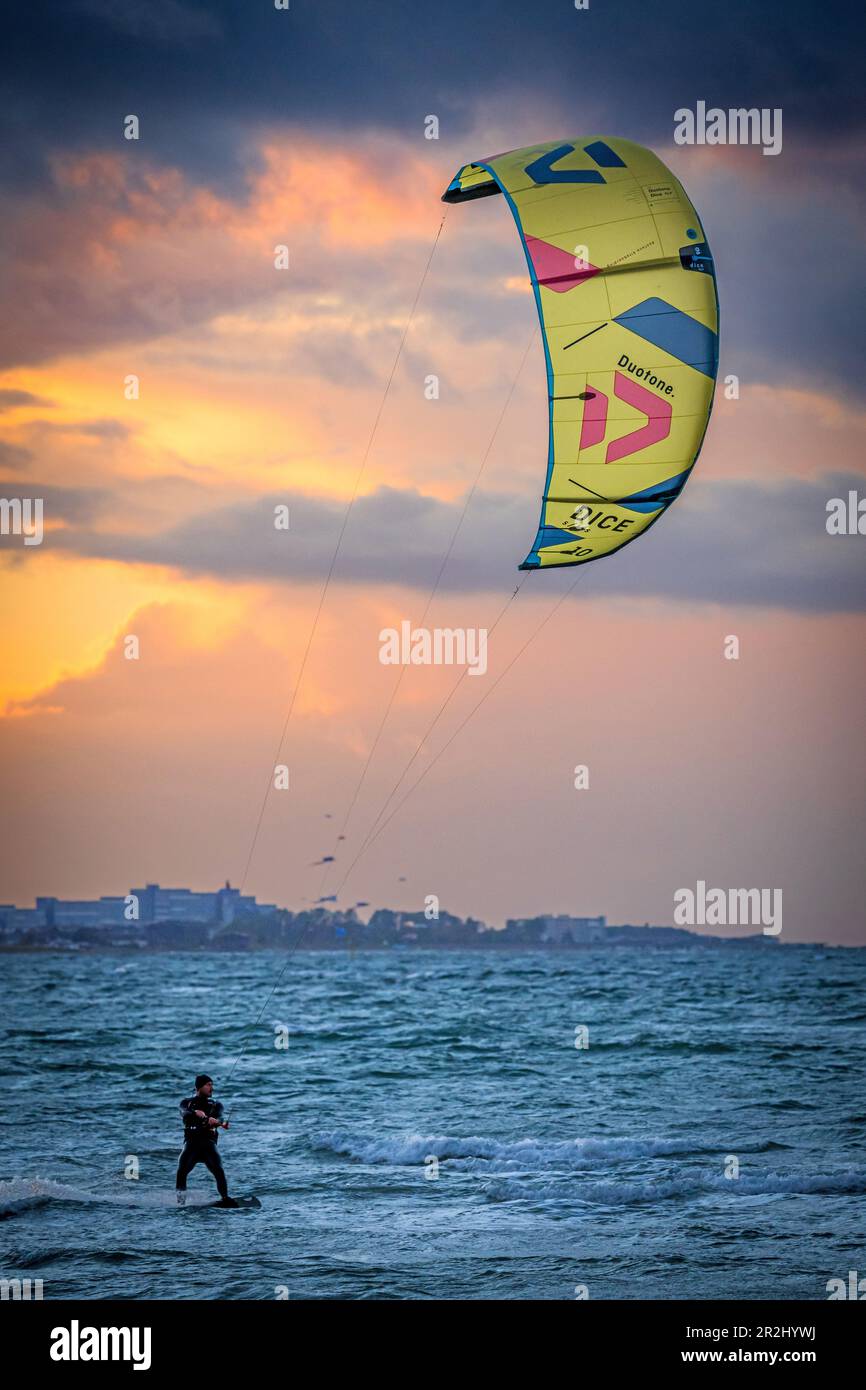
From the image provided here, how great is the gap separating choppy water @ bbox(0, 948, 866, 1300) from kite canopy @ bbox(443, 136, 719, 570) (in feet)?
20.1

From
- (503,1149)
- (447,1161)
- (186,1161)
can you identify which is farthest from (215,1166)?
(503,1149)

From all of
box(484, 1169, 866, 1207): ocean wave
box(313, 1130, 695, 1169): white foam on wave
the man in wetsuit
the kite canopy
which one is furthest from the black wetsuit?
the kite canopy

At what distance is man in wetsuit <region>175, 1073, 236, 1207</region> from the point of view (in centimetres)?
1386

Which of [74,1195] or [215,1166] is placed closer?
[215,1166]

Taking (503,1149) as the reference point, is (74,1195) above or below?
above

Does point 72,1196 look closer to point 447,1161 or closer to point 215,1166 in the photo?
point 215,1166

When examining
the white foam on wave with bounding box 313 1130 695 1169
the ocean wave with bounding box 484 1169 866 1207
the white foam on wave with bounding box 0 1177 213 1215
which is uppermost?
the white foam on wave with bounding box 0 1177 213 1215

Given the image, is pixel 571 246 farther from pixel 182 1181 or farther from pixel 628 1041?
pixel 628 1041

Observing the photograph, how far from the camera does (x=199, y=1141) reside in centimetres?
1412

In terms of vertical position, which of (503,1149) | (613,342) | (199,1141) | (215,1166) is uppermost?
(613,342)

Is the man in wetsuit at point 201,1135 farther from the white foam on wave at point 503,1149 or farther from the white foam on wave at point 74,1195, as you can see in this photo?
the white foam on wave at point 503,1149

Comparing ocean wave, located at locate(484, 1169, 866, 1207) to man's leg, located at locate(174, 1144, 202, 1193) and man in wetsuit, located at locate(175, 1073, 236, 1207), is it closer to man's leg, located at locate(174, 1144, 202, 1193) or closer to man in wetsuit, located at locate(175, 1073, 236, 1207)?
man in wetsuit, located at locate(175, 1073, 236, 1207)

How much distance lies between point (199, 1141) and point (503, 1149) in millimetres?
5294

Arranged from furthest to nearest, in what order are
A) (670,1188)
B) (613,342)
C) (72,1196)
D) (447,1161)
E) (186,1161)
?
1. (447,1161)
2. (670,1188)
3. (72,1196)
4. (186,1161)
5. (613,342)
